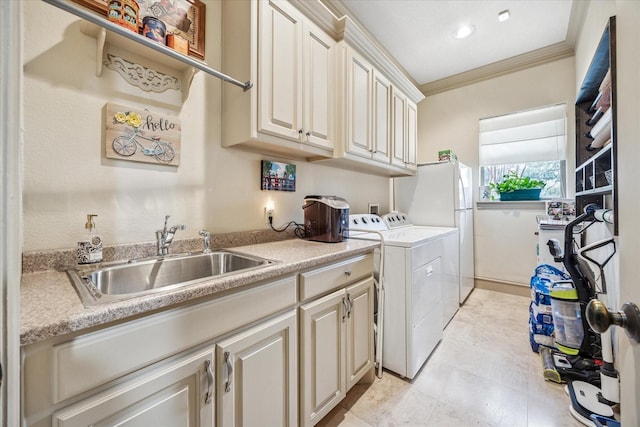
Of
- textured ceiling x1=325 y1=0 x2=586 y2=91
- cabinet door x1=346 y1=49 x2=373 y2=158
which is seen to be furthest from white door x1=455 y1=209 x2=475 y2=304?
textured ceiling x1=325 y1=0 x2=586 y2=91

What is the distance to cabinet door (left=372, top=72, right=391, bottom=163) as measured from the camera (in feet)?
6.99

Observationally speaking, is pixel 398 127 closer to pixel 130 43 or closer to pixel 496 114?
pixel 496 114

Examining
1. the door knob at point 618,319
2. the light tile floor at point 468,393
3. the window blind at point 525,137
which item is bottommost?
the light tile floor at point 468,393

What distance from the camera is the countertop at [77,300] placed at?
0.54 meters

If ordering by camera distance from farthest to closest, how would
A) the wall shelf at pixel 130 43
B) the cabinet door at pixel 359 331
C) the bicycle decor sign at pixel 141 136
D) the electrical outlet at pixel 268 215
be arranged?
the electrical outlet at pixel 268 215 → the cabinet door at pixel 359 331 → the bicycle decor sign at pixel 141 136 → the wall shelf at pixel 130 43

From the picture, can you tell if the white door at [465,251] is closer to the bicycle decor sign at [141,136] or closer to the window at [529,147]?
the window at [529,147]

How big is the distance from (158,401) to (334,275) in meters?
0.81

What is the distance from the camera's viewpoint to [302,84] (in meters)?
1.54

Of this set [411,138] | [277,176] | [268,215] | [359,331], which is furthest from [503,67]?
[359,331]

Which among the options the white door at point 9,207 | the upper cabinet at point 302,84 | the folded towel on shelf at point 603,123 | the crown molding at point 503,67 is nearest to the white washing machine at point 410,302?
the upper cabinet at point 302,84

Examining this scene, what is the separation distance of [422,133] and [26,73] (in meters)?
3.91

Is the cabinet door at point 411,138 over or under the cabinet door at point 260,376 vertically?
over

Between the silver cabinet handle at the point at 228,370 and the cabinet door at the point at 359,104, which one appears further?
the cabinet door at the point at 359,104

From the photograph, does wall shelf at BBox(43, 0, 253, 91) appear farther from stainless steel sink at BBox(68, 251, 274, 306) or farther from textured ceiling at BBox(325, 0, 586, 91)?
textured ceiling at BBox(325, 0, 586, 91)
